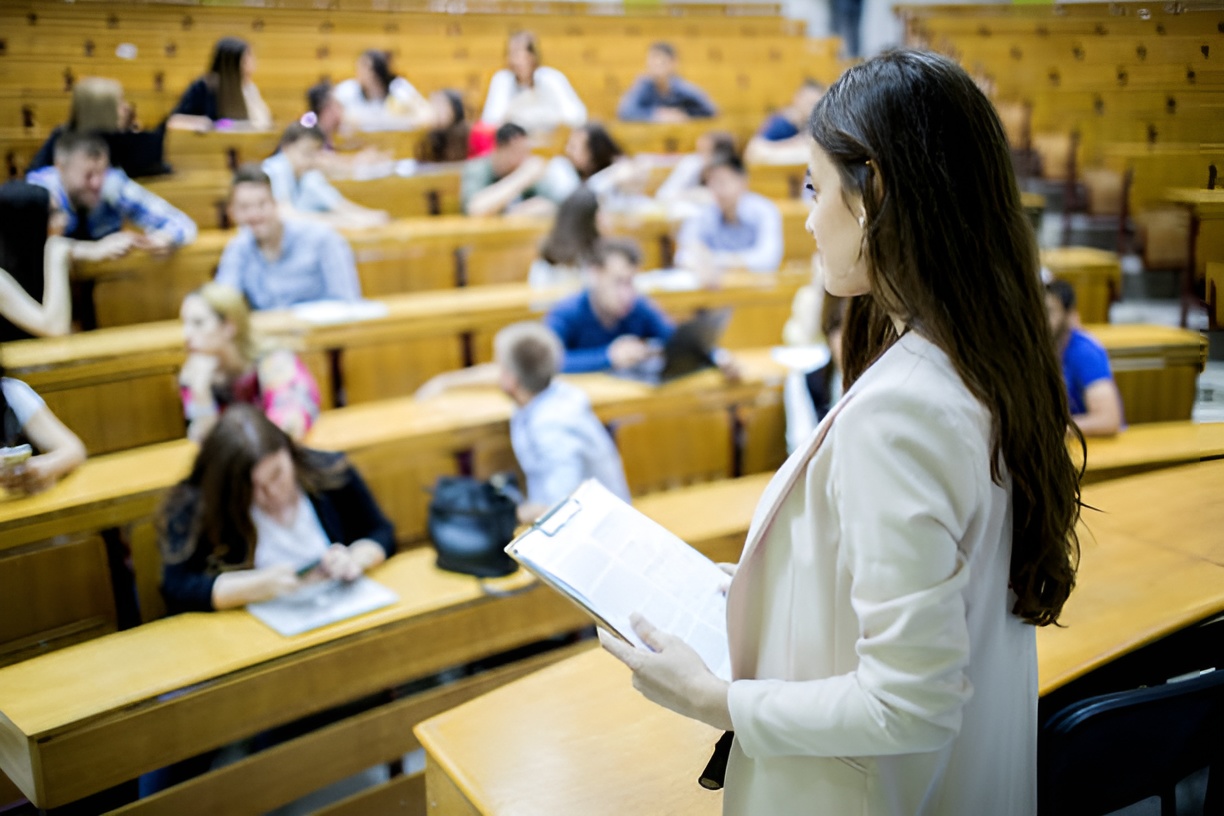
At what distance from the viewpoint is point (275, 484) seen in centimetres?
173

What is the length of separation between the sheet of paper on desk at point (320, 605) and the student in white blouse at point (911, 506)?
3.46 feet

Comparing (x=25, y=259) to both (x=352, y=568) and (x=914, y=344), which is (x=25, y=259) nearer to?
(x=352, y=568)

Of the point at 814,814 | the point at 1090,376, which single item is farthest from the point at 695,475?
the point at 814,814

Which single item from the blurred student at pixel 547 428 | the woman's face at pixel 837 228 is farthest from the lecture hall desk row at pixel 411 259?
the woman's face at pixel 837 228

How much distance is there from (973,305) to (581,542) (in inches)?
13.9

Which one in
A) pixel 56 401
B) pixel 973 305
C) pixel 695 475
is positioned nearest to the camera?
pixel 973 305

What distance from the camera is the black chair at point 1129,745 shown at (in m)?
0.90

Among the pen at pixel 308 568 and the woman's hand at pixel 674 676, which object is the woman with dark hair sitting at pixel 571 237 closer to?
the pen at pixel 308 568

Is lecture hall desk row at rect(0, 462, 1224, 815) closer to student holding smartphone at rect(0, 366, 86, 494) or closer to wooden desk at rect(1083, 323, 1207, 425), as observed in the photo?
wooden desk at rect(1083, 323, 1207, 425)

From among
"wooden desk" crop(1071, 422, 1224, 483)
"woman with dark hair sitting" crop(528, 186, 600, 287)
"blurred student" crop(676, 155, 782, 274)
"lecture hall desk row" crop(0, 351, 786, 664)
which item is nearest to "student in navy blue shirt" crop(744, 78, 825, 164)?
"blurred student" crop(676, 155, 782, 274)

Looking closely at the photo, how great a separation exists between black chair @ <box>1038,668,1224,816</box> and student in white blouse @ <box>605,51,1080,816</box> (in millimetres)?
270

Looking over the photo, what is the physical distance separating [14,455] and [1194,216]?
1.57m

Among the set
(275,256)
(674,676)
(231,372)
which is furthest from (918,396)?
(275,256)

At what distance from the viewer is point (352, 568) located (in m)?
1.70
